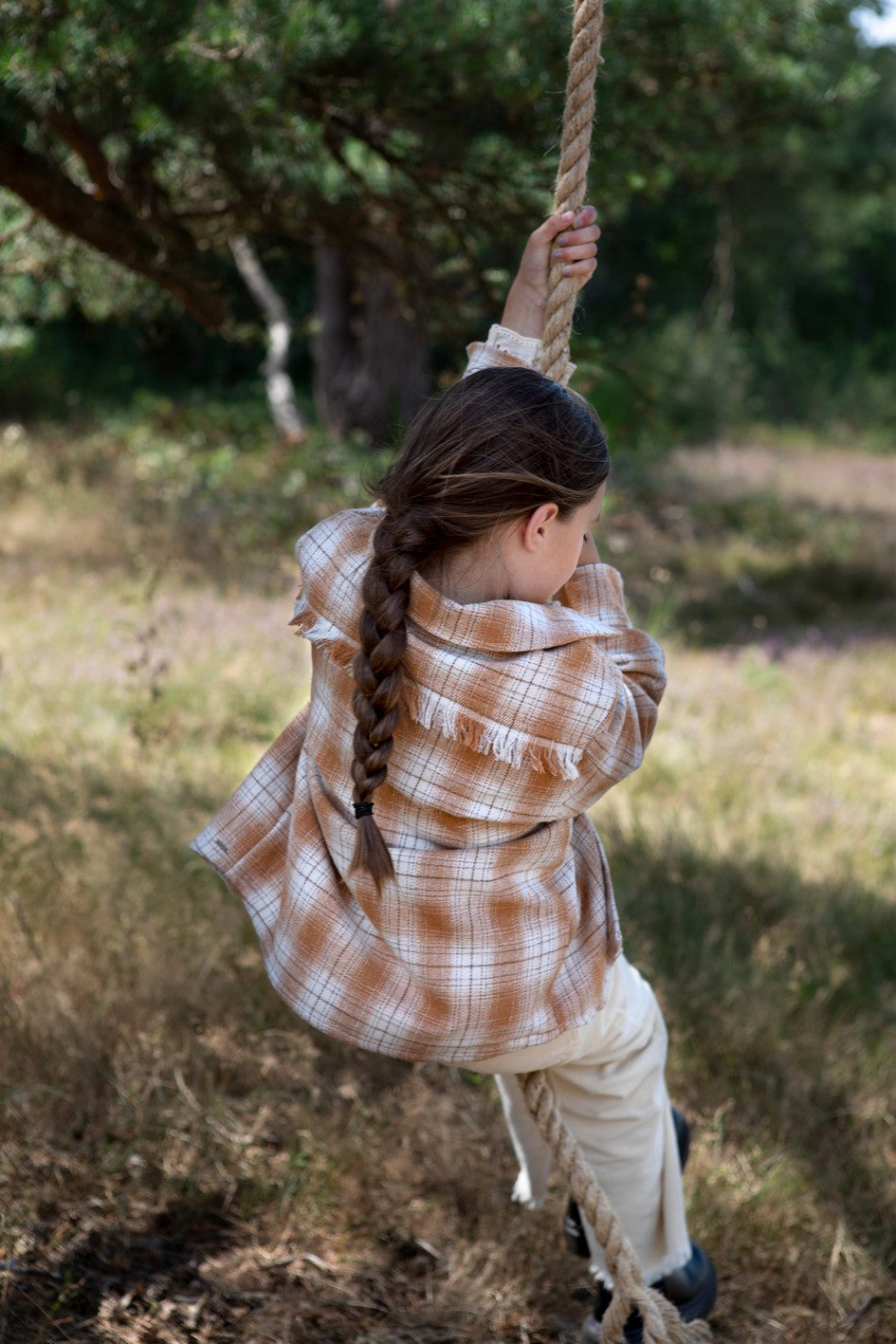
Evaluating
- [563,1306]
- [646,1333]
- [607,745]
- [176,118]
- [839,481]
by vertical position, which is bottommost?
[839,481]

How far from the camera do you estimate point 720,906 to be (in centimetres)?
363

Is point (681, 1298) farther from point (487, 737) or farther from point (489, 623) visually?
point (489, 623)

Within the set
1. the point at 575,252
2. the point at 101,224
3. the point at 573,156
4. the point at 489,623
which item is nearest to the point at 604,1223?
the point at 489,623

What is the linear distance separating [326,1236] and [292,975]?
97cm

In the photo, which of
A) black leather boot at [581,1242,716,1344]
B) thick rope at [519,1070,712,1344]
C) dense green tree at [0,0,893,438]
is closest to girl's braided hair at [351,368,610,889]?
thick rope at [519,1070,712,1344]

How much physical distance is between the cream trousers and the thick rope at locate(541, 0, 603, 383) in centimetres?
103

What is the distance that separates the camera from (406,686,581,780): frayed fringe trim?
1600 millimetres

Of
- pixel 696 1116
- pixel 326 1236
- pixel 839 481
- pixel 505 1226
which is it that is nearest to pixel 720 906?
pixel 696 1116

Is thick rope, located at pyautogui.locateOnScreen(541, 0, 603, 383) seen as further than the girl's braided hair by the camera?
Yes

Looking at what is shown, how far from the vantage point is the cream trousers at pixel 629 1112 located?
2012mm

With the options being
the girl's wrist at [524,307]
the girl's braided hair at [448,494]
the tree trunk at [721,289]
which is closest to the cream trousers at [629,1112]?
the girl's braided hair at [448,494]

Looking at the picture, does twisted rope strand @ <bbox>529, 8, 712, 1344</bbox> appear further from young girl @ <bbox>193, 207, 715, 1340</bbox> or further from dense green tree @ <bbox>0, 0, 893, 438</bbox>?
dense green tree @ <bbox>0, 0, 893, 438</bbox>

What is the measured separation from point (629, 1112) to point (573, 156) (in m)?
1.64

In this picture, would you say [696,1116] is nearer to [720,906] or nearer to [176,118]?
[720,906]
